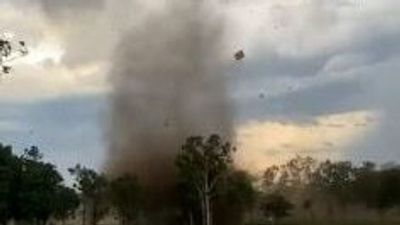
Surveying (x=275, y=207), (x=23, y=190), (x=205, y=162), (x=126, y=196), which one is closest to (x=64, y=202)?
(x=126, y=196)

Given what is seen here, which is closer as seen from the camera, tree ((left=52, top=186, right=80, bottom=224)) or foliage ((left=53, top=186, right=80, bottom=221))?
tree ((left=52, top=186, right=80, bottom=224))

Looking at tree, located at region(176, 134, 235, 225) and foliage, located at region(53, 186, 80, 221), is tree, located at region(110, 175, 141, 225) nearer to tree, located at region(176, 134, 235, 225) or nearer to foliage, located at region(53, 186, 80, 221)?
foliage, located at region(53, 186, 80, 221)

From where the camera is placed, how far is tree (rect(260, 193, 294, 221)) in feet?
549

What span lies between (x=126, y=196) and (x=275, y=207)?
46.4 m

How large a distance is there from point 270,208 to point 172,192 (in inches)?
1417

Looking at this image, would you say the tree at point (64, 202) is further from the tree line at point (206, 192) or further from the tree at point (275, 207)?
the tree at point (275, 207)

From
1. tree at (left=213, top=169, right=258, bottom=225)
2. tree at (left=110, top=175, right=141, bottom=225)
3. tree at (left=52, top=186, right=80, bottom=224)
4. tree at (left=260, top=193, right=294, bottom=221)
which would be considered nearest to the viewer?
tree at (left=213, top=169, right=258, bottom=225)

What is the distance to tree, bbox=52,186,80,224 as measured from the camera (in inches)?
4799

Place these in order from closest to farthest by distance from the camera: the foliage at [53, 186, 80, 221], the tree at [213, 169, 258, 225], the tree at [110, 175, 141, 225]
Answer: the tree at [213, 169, 258, 225]
the foliage at [53, 186, 80, 221]
the tree at [110, 175, 141, 225]

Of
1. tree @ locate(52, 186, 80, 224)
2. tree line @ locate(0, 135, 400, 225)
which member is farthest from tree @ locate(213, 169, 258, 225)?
tree @ locate(52, 186, 80, 224)

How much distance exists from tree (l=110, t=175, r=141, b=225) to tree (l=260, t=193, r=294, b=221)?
40223 millimetres

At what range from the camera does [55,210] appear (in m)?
120

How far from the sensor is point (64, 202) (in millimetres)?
132375

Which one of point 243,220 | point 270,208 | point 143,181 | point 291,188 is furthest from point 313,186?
point 143,181
